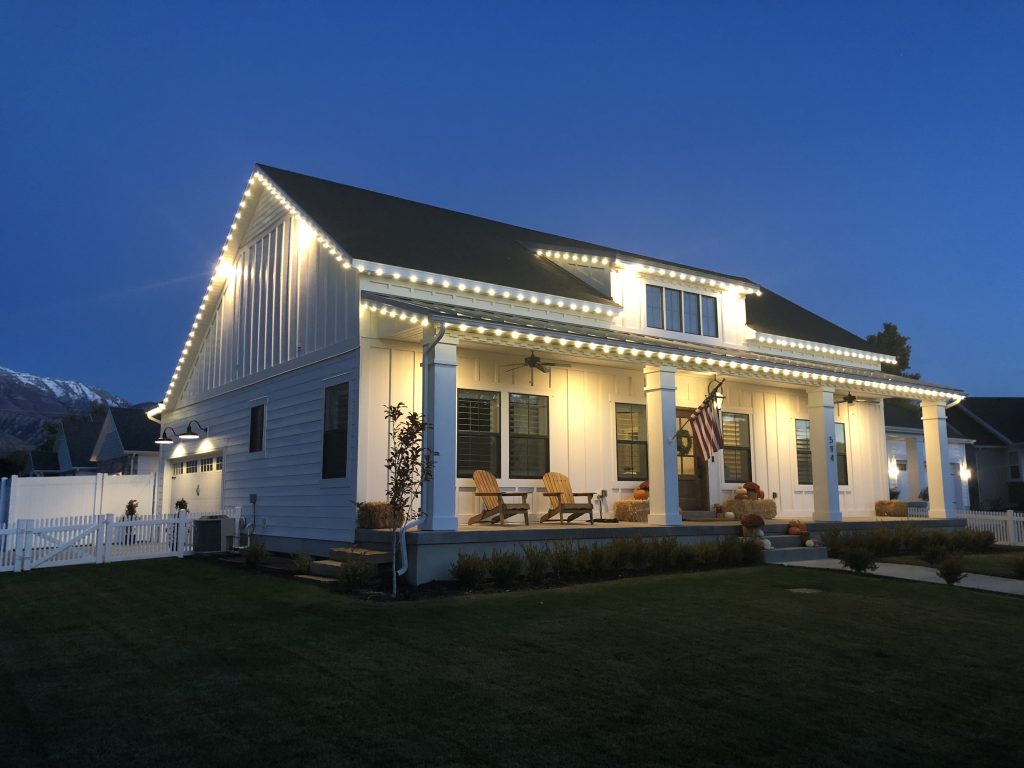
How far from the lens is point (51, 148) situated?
512 ft

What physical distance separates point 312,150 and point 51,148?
186ft

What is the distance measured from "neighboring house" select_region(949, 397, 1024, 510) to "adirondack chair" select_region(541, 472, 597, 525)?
1049 inches

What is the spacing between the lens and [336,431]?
40.5ft

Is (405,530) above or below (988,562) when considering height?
above

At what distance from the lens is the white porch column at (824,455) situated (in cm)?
1443

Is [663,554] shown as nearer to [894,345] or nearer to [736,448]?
[736,448]

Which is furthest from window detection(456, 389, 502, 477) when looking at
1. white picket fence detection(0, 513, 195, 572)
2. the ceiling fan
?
white picket fence detection(0, 513, 195, 572)

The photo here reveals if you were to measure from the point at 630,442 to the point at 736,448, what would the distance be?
2.76 m

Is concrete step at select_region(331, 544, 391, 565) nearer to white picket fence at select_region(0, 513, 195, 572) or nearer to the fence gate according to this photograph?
white picket fence at select_region(0, 513, 195, 572)

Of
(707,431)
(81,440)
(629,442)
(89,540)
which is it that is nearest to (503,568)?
(707,431)

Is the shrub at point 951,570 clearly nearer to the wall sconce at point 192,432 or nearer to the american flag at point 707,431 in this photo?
the american flag at point 707,431

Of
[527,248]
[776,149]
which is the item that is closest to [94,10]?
[776,149]

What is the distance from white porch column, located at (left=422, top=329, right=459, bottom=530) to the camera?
993 centimetres

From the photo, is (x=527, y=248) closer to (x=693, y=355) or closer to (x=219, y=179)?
(x=693, y=355)
